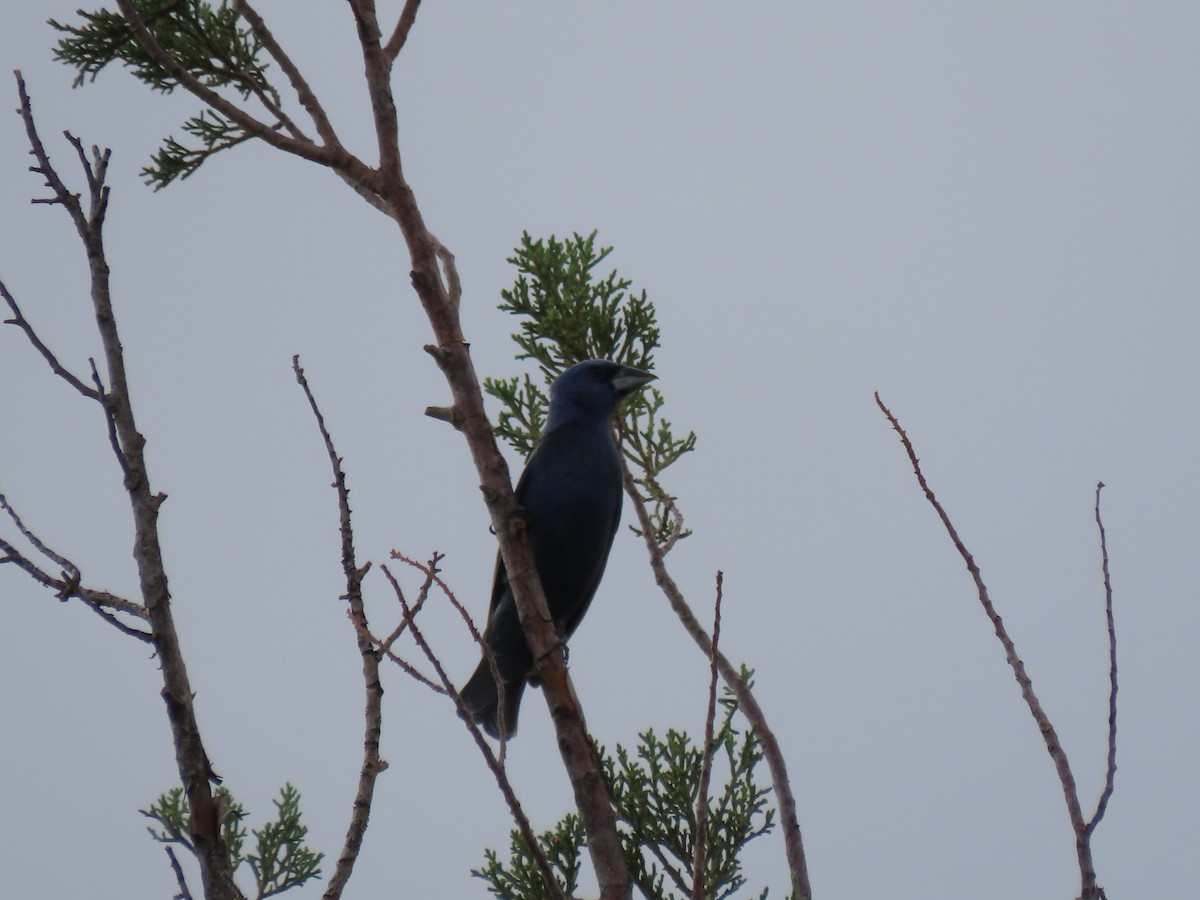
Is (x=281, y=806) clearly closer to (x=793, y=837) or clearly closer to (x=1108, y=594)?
(x=793, y=837)

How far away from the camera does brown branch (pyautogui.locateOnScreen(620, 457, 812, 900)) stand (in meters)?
3.77

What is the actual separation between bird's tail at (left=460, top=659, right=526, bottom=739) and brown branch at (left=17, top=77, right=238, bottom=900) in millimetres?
3167

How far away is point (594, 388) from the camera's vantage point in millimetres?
5879

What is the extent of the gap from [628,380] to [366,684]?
3.01m

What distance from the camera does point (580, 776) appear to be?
3.16 meters

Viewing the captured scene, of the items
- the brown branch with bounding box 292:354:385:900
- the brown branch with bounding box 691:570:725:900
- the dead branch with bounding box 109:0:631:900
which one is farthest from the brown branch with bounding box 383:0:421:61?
the brown branch with bounding box 691:570:725:900

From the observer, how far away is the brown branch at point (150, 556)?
2271mm

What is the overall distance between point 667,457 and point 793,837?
84.6 inches

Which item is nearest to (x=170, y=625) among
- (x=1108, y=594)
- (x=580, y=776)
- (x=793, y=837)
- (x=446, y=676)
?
(x=446, y=676)

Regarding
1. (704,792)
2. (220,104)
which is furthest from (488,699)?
(704,792)

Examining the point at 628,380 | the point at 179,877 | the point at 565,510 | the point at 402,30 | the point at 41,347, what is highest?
the point at 628,380

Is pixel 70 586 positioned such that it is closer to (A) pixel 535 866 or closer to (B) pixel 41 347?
(B) pixel 41 347

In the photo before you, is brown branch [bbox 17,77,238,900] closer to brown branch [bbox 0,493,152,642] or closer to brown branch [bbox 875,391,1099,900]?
brown branch [bbox 0,493,152,642]

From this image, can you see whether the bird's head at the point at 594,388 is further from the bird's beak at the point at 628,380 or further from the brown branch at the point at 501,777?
the brown branch at the point at 501,777
